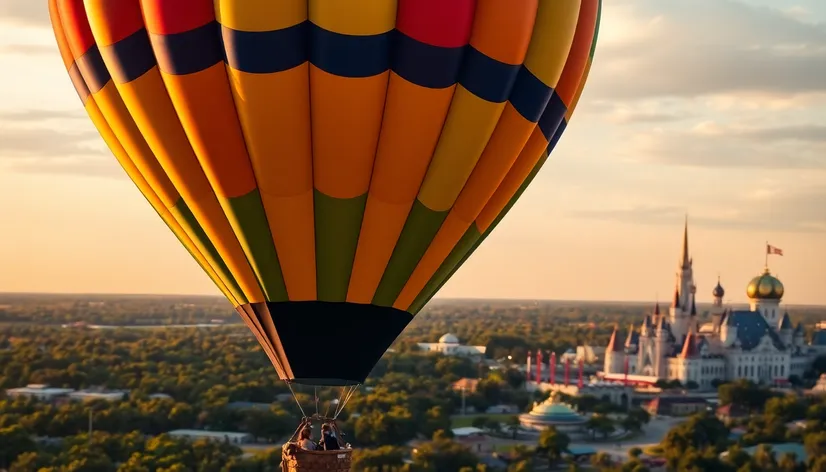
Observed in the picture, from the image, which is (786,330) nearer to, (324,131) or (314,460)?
(314,460)

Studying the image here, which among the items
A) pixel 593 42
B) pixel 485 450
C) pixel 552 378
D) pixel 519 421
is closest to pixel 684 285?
pixel 552 378

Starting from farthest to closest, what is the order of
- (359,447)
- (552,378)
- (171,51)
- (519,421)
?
(552,378), (519,421), (359,447), (171,51)

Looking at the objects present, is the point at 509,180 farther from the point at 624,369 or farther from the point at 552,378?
the point at 624,369

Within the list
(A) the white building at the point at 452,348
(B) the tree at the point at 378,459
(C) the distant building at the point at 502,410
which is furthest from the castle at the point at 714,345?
(B) the tree at the point at 378,459

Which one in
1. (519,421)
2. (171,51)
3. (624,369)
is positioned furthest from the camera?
(624,369)

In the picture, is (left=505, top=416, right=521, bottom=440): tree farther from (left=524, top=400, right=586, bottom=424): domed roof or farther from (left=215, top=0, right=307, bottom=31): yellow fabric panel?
(left=215, top=0, right=307, bottom=31): yellow fabric panel
